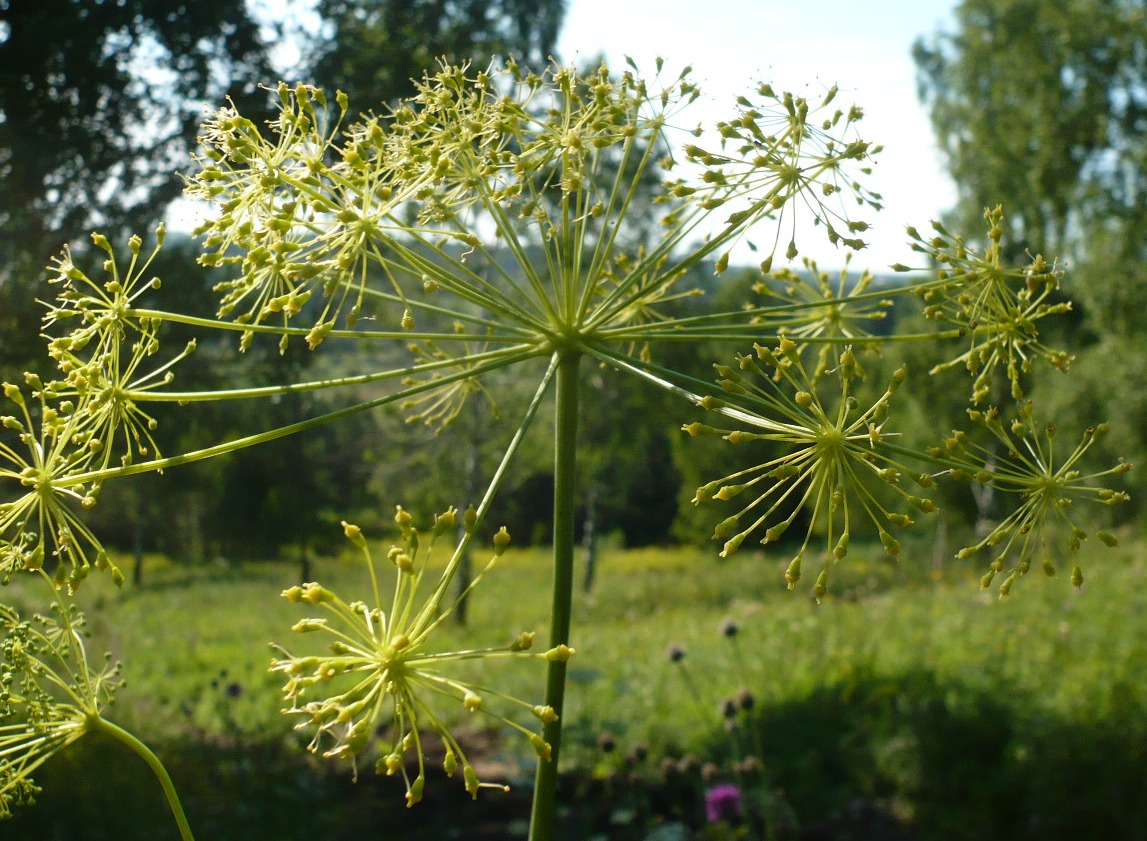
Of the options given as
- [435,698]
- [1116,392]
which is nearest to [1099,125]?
[1116,392]

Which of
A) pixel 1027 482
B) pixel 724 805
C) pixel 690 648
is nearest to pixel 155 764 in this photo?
pixel 1027 482

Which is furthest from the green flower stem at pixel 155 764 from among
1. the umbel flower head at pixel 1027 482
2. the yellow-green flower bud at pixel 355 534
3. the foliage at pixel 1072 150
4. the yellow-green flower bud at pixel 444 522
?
the foliage at pixel 1072 150

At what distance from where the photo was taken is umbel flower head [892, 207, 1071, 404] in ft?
6.35

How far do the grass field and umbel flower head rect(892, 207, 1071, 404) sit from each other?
14.4 feet

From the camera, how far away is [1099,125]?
24.0 m

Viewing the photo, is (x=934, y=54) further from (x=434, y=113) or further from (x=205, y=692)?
(x=434, y=113)

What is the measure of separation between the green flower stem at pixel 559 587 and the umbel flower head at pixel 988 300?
770 mm

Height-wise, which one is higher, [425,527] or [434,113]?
[434,113]

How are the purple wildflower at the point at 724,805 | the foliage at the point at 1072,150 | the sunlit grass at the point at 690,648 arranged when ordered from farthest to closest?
the foliage at the point at 1072,150, the sunlit grass at the point at 690,648, the purple wildflower at the point at 724,805

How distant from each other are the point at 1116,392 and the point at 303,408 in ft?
71.1

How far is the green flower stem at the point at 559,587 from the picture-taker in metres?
1.60

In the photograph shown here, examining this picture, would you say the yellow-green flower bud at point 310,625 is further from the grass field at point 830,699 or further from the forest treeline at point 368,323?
the grass field at point 830,699

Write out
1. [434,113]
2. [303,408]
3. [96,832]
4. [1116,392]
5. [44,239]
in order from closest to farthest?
1. [434,113]
2. [96,832]
3. [44,239]
4. [303,408]
5. [1116,392]

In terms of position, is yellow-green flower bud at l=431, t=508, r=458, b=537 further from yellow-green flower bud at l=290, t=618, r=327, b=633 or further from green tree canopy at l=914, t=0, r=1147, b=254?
green tree canopy at l=914, t=0, r=1147, b=254
